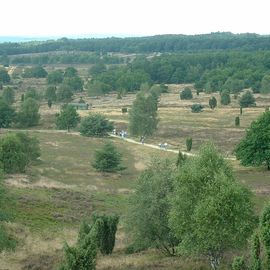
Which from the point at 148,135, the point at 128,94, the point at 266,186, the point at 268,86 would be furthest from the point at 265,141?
the point at 128,94

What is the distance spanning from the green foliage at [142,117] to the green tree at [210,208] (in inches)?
2483

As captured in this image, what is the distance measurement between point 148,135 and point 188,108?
35.3 metres

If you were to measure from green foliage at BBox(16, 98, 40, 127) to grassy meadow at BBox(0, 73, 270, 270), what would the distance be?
2371 mm

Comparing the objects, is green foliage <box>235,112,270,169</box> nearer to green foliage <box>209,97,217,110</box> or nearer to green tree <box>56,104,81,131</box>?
green tree <box>56,104,81,131</box>

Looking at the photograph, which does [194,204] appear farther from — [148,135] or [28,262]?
[148,135]

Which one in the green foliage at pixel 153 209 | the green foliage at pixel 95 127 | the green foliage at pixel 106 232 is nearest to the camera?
the green foliage at pixel 153 209

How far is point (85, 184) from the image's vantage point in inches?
2237

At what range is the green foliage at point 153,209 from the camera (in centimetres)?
3020

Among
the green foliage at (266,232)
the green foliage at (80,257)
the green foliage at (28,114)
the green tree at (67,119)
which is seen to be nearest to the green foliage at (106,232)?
the green foliage at (80,257)

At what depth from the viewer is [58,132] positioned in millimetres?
97125

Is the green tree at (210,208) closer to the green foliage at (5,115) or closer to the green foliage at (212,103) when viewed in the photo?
the green foliage at (5,115)

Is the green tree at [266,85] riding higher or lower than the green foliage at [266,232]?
lower

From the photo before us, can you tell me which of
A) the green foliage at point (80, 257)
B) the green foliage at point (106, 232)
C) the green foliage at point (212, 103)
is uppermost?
the green foliage at point (80, 257)

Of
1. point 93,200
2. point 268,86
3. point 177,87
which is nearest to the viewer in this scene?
point 93,200
